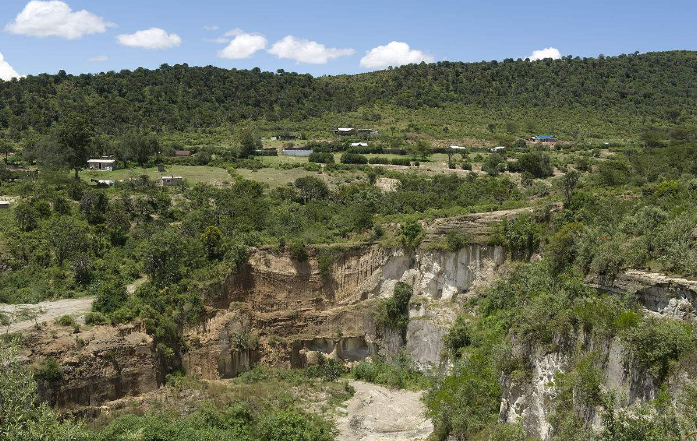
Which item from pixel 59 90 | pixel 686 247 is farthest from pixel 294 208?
pixel 59 90

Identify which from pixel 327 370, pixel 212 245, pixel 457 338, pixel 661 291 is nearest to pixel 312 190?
pixel 212 245

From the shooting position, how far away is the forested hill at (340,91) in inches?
3376

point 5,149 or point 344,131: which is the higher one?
point 344,131

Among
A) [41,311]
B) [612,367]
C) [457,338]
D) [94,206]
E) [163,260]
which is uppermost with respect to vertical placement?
[94,206]

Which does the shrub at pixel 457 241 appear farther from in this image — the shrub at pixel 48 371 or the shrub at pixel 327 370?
the shrub at pixel 48 371

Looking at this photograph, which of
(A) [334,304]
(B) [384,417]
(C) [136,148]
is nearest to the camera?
(B) [384,417]

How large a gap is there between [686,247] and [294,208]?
101ft

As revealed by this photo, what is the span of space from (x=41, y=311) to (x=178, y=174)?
29634 mm

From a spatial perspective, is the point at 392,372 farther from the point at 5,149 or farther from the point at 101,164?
the point at 5,149

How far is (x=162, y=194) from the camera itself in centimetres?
5031

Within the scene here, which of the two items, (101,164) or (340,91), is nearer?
(101,164)

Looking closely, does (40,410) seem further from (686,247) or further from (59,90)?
(59,90)

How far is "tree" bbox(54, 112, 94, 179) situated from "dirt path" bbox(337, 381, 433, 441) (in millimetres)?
34960

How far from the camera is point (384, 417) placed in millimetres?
33062
